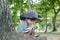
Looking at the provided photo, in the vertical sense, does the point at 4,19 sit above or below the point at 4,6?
below

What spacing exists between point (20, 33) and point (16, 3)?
42.2ft

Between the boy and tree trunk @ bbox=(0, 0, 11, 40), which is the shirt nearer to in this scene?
the boy

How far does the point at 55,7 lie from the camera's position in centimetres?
2217

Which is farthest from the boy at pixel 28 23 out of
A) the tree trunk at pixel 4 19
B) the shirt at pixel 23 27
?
the tree trunk at pixel 4 19

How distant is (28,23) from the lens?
127 inches

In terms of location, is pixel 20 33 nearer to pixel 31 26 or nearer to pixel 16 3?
pixel 31 26

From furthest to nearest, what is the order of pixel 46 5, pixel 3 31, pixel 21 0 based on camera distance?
pixel 46 5 < pixel 21 0 < pixel 3 31

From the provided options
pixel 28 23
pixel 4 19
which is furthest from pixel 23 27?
pixel 4 19

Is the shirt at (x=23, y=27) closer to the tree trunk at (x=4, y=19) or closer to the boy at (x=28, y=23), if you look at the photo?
the boy at (x=28, y=23)

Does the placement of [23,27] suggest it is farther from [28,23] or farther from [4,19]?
[4,19]

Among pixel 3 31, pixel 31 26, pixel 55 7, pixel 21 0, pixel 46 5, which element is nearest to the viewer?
pixel 3 31

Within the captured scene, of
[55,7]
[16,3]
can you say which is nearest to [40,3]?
[55,7]

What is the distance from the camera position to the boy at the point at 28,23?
10.1 feet

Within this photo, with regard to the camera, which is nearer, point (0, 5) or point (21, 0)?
point (0, 5)
